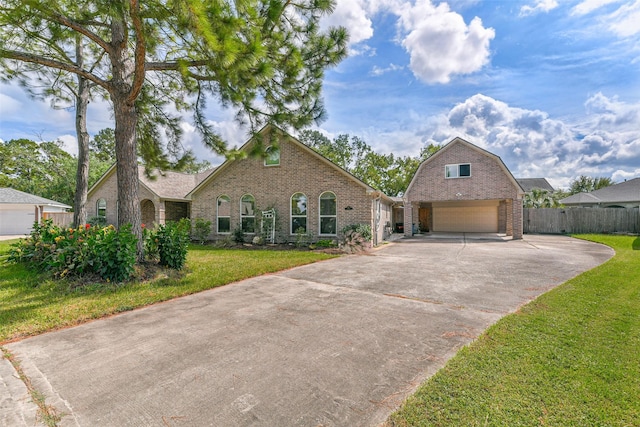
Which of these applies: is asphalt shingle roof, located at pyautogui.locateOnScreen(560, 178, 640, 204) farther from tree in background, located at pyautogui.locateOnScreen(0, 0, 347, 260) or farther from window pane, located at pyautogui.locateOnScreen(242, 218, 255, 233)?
tree in background, located at pyautogui.locateOnScreen(0, 0, 347, 260)

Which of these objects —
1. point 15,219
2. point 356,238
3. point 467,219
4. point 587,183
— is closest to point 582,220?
point 467,219

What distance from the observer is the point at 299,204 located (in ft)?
48.5

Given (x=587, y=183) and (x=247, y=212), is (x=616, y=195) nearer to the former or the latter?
(x=247, y=212)

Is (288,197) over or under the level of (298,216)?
over

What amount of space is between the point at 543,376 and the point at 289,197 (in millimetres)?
12844

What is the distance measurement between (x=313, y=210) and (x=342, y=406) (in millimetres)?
12065

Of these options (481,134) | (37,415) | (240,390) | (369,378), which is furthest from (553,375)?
(481,134)

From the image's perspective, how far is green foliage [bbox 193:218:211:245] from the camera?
15.8m

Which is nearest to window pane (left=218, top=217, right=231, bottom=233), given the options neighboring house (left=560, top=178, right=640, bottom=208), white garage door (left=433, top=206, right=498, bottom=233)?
white garage door (left=433, top=206, right=498, bottom=233)

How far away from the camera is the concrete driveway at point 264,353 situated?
2520mm

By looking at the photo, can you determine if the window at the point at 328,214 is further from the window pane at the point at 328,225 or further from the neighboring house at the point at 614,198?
the neighboring house at the point at 614,198

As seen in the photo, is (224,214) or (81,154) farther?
(224,214)

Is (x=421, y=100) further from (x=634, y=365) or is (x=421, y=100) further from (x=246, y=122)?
(x=634, y=365)

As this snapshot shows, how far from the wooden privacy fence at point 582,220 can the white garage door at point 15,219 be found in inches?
1575
